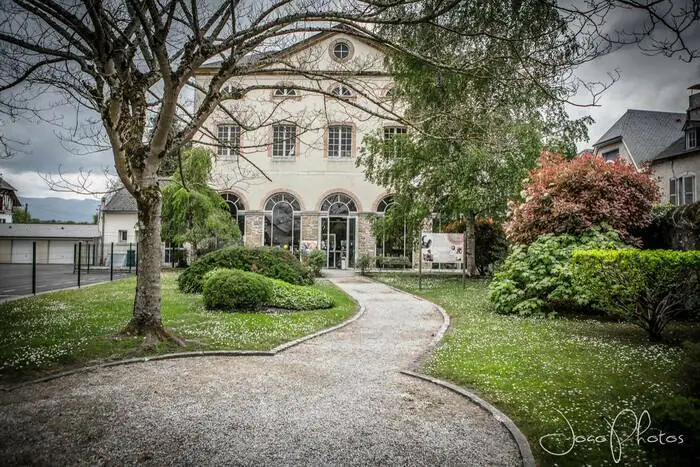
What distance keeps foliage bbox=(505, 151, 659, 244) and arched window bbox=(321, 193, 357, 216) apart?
716 inches

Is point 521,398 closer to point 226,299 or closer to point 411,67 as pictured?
point 411,67

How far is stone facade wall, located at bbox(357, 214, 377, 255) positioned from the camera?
96.1 feet

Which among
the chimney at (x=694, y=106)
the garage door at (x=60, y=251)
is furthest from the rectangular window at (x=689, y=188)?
the garage door at (x=60, y=251)

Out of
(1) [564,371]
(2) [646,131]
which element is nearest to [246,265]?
(1) [564,371]

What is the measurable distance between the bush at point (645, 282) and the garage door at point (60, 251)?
47.5 m

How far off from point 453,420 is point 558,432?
934 millimetres

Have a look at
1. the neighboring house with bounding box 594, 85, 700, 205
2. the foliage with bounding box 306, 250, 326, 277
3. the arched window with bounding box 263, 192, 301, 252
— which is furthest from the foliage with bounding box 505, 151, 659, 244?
the arched window with bounding box 263, 192, 301, 252

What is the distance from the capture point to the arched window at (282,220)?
29438mm

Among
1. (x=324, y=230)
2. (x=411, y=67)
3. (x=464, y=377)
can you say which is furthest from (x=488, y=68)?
(x=324, y=230)

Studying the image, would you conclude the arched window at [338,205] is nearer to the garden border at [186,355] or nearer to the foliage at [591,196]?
the foliage at [591,196]

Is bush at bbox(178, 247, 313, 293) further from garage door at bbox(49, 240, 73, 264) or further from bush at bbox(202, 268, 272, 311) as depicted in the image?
garage door at bbox(49, 240, 73, 264)

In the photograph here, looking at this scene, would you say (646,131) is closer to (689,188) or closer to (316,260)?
(689,188)

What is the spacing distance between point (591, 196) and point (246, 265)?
9.91 meters

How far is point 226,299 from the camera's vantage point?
10852mm
